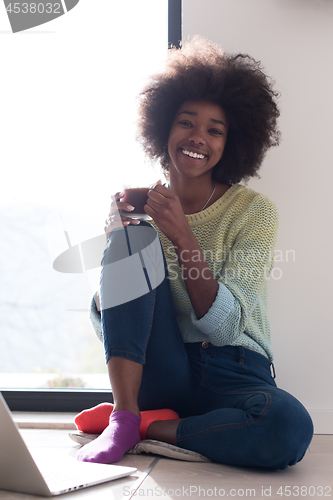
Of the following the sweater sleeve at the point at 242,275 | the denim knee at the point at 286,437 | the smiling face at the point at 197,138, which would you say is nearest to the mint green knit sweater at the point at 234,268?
the sweater sleeve at the point at 242,275

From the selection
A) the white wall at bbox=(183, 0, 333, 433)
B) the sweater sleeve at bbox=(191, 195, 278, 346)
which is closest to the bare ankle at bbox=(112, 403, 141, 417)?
the sweater sleeve at bbox=(191, 195, 278, 346)

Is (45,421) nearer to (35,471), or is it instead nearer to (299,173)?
(35,471)

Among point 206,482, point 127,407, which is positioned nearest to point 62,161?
point 127,407

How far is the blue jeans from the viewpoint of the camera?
2.95 ft

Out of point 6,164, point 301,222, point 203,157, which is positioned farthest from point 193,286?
point 6,164

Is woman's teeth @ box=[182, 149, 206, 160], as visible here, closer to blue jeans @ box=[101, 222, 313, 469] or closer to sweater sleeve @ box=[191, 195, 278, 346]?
sweater sleeve @ box=[191, 195, 278, 346]

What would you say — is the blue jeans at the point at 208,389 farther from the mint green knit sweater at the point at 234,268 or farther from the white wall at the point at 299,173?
the white wall at the point at 299,173

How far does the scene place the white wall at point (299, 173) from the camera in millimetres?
1455

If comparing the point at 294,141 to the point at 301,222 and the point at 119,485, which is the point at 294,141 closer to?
the point at 301,222

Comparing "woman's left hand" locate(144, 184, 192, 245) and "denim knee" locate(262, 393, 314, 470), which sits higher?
"woman's left hand" locate(144, 184, 192, 245)

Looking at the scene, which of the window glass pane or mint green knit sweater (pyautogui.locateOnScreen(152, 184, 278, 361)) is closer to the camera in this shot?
mint green knit sweater (pyautogui.locateOnScreen(152, 184, 278, 361))

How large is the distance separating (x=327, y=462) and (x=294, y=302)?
0.55 meters

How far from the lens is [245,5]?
1520 millimetres

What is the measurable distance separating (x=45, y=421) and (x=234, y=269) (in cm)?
88
